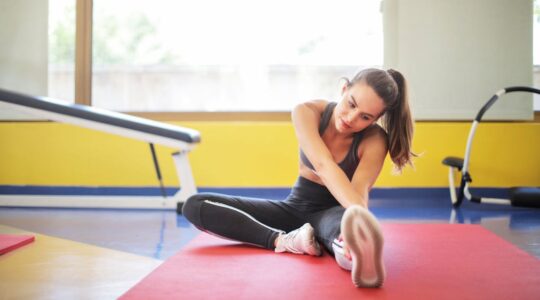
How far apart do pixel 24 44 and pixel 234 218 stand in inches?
106

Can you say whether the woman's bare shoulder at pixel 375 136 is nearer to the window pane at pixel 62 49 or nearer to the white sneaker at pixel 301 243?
the white sneaker at pixel 301 243

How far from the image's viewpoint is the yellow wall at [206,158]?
143 inches

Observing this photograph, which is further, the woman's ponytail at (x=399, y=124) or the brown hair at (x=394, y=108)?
the woman's ponytail at (x=399, y=124)

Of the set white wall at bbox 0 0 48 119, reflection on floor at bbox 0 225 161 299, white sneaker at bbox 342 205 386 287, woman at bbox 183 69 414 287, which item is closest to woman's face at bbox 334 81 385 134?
woman at bbox 183 69 414 287

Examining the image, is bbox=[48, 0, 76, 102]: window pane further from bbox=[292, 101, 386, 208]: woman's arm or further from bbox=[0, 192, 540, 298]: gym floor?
bbox=[292, 101, 386, 208]: woman's arm

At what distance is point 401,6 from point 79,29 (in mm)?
2350

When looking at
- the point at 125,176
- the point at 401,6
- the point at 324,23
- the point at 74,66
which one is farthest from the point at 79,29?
the point at 401,6

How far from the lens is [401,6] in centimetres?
357

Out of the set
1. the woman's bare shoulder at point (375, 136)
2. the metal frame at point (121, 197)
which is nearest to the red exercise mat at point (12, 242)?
the metal frame at point (121, 197)

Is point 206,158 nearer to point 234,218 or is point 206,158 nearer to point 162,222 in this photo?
point 162,222

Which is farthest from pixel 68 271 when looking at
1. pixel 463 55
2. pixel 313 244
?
pixel 463 55

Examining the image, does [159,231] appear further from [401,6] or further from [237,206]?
[401,6]

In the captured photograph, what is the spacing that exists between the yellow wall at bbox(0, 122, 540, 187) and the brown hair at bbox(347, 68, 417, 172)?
1941 mm

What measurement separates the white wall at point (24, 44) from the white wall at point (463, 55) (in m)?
2.53
